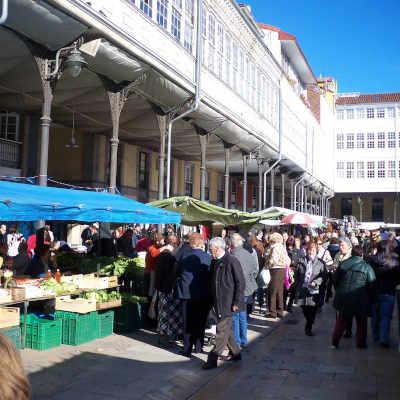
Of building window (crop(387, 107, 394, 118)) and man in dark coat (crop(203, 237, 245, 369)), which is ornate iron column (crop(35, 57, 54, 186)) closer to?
man in dark coat (crop(203, 237, 245, 369))

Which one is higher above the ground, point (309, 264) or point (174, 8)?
point (174, 8)

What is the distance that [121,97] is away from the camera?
14.9 m

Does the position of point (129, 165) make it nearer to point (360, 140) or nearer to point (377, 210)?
point (360, 140)

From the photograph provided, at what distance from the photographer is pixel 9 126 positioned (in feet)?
67.7

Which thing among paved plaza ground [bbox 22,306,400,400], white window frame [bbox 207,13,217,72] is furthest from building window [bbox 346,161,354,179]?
paved plaza ground [bbox 22,306,400,400]

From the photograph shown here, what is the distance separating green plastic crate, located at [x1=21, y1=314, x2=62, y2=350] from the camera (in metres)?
7.91

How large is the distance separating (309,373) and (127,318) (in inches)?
147

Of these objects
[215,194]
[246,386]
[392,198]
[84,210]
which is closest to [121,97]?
[84,210]

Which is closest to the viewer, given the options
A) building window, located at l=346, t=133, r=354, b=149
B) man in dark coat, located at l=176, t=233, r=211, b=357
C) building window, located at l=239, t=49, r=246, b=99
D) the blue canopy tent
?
the blue canopy tent

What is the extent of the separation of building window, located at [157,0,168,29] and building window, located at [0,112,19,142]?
8.10m

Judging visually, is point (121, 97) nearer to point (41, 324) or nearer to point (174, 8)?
point (174, 8)

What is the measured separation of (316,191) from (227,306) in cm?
3996

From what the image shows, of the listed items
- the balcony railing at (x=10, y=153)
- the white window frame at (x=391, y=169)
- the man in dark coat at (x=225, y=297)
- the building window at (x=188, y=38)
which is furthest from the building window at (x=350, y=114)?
the man in dark coat at (x=225, y=297)

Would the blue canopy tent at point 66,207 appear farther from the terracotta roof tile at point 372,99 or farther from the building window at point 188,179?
the terracotta roof tile at point 372,99
